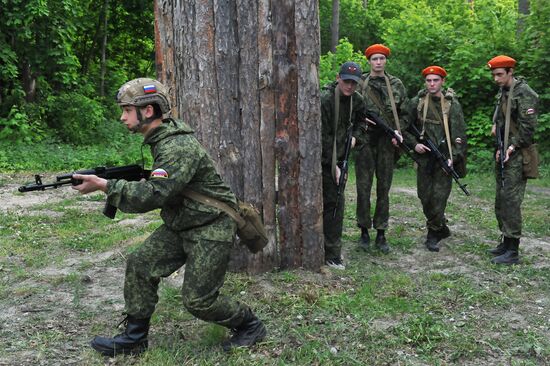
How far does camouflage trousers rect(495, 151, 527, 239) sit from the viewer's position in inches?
265

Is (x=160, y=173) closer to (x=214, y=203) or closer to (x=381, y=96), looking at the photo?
(x=214, y=203)

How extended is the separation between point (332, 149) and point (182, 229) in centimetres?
266

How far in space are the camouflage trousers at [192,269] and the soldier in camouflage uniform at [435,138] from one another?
3821mm

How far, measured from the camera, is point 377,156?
7.25 metres

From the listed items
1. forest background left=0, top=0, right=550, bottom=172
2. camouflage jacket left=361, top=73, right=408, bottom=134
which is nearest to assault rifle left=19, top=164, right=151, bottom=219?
camouflage jacket left=361, top=73, right=408, bottom=134

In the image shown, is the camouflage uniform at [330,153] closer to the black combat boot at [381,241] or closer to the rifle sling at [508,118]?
the black combat boot at [381,241]

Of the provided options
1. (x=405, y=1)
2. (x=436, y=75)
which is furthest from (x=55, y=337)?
(x=405, y=1)

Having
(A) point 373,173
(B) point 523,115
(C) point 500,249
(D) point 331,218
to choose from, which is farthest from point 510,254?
(D) point 331,218

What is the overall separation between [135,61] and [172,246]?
1878cm

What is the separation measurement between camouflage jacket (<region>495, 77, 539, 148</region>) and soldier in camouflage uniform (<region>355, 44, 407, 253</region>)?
4.19ft

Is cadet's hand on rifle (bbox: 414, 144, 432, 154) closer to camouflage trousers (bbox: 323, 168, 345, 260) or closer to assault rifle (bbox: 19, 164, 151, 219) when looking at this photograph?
camouflage trousers (bbox: 323, 168, 345, 260)

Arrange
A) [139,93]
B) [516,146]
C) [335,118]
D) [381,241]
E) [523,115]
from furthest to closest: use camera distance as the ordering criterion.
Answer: [381,241], [516,146], [523,115], [335,118], [139,93]

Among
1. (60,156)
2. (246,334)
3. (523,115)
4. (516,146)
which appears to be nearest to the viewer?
(246,334)

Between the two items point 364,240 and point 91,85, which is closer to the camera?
point 364,240
